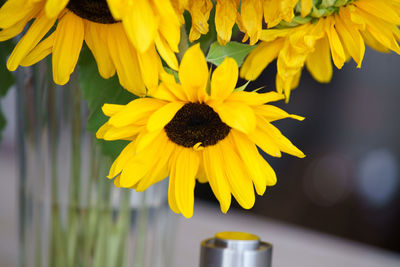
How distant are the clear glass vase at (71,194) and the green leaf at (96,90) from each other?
0.03 meters

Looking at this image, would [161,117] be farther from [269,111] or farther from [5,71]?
[5,71]

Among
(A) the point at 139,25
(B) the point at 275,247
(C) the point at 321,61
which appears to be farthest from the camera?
(B) the point at 275,247

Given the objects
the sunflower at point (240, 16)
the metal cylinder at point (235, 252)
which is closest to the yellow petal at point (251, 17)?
the sunflower at point (240, 16)

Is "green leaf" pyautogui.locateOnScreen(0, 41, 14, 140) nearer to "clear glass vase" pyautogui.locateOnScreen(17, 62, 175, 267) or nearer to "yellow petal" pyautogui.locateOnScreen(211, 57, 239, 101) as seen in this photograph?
"clear glass vase" pyautogui.locateOnScreen(17, 62, 175, 267)

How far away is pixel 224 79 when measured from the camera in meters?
0.21

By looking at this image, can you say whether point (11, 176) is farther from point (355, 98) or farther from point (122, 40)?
point (355, 98)

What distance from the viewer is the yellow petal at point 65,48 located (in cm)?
23

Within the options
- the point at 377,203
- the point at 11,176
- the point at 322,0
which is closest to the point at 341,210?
the point at 377,203

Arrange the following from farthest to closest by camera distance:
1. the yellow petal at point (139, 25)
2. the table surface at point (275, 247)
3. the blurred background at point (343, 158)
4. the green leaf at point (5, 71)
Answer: the blurred background at point (343, 158), the table surface at point (275, 247), the green leaf at point (5, 71), the yellow petal at point (139, 25)

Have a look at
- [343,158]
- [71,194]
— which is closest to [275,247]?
[71,194]

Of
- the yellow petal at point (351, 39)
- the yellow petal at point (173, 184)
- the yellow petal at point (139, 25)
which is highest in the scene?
the yellow petal at point (351, 39)

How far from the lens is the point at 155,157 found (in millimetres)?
238

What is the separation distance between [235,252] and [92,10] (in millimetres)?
140

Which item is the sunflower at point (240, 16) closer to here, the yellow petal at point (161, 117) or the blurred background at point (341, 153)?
the yellow petal at point (161, 117)
